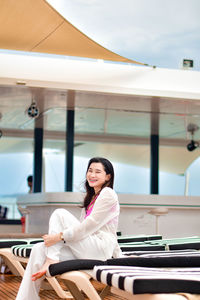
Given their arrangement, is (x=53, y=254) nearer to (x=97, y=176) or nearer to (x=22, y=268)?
(x=97, y=176)

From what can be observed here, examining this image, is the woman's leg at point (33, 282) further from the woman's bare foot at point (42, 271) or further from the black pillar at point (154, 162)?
the black pillar at point (154, 162)

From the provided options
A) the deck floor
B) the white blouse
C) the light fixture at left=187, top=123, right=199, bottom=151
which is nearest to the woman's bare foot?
the white blouse

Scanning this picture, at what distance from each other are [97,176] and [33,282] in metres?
0.82

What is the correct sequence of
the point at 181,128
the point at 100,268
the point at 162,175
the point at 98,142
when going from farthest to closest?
the point at 162,175, the point at 98,142, the point at 181,128, the point at 100,268

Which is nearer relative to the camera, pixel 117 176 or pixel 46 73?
pixel 46 73

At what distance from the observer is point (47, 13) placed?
241 inches

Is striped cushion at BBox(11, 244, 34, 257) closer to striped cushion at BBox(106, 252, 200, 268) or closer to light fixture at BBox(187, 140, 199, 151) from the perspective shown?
striped cushion at BBox(106, 252, 200, 268)

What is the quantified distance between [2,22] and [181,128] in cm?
605

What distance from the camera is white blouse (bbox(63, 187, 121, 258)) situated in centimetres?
309

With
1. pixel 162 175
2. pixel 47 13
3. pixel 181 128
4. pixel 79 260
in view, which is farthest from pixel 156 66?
pixel 162 175

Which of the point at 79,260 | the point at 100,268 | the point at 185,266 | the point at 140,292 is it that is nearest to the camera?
the point at 140,292

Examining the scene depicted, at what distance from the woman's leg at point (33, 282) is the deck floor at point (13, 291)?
4.17 ft

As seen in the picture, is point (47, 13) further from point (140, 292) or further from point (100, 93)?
point (140, 292)

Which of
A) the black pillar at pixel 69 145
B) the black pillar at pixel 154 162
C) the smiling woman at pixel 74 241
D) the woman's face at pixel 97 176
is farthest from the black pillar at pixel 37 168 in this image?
the smiling woman at pixel 74 241
